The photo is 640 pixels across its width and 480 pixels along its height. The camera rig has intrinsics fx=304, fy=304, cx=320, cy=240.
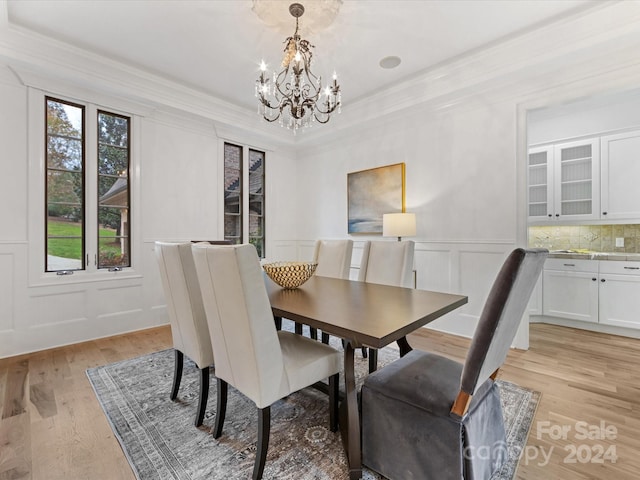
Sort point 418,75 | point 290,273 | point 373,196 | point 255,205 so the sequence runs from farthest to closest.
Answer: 1. point 255,205
2. point 373,196
3. point 418,75
4. point 290,273

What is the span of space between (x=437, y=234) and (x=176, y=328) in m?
2.87

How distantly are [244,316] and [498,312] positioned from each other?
38.7 inches

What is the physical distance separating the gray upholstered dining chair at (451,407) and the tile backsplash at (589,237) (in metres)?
3.66

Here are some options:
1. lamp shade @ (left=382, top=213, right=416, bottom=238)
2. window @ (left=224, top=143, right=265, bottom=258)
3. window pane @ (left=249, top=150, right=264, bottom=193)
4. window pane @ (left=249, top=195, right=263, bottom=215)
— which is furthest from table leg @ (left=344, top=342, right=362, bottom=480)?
window pane @ (left=249, top=150, right=264, bottom=193)

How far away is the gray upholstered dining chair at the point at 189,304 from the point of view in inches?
67.9

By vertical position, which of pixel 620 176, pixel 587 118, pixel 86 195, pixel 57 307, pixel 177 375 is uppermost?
pixel 587 118

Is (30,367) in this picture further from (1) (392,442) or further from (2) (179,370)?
(1) (392,442)

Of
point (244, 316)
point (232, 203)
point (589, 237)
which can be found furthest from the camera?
point (232, 203)

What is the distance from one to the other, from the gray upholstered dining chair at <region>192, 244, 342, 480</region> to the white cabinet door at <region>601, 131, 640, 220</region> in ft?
13.3

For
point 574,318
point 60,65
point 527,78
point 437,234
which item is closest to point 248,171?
point 60,65

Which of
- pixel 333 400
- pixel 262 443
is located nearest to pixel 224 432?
pixel 262 443

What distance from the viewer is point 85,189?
10.5 ft

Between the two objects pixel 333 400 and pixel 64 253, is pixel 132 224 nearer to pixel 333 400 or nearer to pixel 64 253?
pixel 64 253

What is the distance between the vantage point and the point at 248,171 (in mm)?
4699
